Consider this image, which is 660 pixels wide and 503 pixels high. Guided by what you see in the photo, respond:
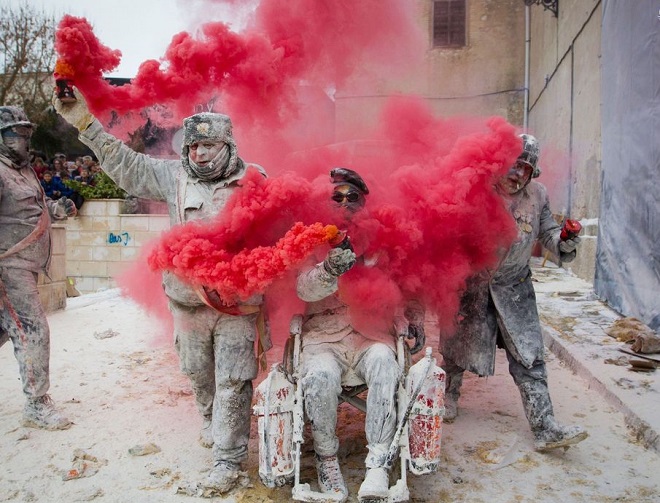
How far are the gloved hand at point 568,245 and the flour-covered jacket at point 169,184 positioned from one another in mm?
2048

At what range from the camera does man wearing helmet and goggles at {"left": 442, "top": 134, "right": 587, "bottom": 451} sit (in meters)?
3.48

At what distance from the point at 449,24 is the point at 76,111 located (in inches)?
575

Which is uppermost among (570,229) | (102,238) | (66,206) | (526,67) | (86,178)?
(526,67)

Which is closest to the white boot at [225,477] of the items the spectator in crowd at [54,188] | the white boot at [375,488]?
the white boot at [375,488]

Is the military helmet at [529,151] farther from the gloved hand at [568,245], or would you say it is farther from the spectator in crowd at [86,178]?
the spectator in crowd at [86,178]

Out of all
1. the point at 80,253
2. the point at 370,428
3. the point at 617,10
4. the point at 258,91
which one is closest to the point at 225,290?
the point at 370,428

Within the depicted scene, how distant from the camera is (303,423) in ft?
9.39

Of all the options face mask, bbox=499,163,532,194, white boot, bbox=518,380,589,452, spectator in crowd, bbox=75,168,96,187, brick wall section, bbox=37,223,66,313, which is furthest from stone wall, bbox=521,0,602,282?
spectator in crowd, bbox=75,168,96,187

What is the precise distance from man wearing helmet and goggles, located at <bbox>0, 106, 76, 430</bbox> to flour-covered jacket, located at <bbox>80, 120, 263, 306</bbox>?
1.05 metres

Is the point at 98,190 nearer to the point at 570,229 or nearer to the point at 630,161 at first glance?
the point at 630,161

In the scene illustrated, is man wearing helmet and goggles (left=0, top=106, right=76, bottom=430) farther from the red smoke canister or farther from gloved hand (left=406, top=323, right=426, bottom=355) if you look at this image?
the red smoke canister

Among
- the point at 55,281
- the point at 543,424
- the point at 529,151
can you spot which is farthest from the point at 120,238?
the point at 543,424

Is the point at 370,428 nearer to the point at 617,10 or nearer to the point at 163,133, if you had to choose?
the point at 163,133

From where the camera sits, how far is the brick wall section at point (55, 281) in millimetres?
7853
